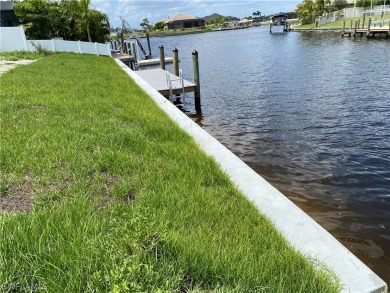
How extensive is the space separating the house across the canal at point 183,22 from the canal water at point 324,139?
137446 millimetres

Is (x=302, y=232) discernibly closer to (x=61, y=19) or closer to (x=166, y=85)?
(x=166, y=85)

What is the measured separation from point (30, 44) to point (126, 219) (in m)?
23.9

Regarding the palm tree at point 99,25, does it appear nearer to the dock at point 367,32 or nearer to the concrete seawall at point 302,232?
the concrete seawall at point 302,232

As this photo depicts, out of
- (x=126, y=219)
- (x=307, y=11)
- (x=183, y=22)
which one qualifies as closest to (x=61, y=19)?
(x=126, y=219)

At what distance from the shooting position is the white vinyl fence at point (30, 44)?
21.4 m

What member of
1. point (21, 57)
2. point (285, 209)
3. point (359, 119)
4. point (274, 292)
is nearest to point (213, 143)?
point (285, 209)

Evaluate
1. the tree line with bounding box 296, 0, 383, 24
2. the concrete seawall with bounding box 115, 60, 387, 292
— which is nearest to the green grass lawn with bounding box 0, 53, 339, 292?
the concrete seawall with bounding box 115, 60, 387, 292

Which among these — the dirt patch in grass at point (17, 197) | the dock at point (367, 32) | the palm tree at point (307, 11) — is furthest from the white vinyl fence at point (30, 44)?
the palm tree at point (307, 11)

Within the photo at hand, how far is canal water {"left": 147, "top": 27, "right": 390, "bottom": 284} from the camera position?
526 centimetres

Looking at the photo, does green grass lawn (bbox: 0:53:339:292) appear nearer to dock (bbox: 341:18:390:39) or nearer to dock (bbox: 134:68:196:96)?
dock (bbox: 134:68:196:96)

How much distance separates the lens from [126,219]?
9.37ft

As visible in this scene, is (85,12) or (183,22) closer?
(85,12)

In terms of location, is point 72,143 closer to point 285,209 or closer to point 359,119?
point 285,209

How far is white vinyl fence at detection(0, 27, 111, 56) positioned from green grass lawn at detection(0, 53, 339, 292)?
1925cm
